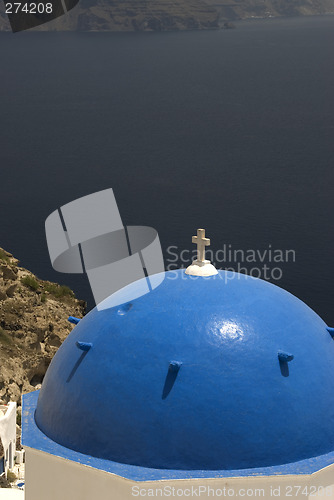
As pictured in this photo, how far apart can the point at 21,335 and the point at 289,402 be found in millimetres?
20452

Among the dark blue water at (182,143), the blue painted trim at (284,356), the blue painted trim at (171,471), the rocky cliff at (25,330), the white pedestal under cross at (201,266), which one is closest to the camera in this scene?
the blue painted trim at (171,471)

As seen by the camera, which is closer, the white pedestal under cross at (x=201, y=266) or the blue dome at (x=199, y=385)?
the blue dome at (x=199, y=385)

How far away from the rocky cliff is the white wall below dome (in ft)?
55.3

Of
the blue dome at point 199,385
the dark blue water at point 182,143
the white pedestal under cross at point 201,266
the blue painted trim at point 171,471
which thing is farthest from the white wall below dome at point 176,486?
the dark blue water at point 182,143

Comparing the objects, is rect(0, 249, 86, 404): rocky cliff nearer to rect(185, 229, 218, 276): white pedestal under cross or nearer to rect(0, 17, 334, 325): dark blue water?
rect(185, 229, 218, 276): white pedestal under cross

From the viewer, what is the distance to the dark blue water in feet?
197

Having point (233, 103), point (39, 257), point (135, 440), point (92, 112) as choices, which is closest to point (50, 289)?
point (39, 257)

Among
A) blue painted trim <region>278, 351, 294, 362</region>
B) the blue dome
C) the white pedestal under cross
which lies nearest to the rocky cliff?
the white pedestal under cross

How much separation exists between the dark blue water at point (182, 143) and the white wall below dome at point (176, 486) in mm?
39128

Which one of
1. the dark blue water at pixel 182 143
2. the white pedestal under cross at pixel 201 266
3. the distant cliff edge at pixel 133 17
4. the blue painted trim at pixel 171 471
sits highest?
the white pedestal under cross at pixel 201 266

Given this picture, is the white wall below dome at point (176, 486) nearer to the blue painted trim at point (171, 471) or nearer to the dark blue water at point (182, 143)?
the blue painted trim at point (171, 471)

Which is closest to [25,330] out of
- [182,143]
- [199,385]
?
[199,385]

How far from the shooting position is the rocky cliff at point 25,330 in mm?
28406

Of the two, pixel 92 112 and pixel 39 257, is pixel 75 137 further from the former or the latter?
pixel 39 257
